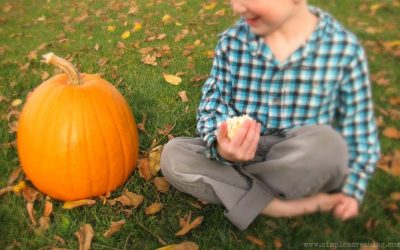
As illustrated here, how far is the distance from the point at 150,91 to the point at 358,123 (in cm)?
179

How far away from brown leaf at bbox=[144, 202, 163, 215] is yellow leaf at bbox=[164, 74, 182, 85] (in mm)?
1277

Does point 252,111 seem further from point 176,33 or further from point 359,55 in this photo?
point 176,33

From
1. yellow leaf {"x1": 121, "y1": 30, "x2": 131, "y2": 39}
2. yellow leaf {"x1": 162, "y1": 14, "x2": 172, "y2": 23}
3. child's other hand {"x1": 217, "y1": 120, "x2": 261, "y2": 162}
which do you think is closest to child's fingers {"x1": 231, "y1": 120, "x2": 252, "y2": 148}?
child's other hand {"x1": 217, "y1": 120, "x2": 261, "y2": 162}

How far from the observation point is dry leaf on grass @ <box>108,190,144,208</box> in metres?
2.02

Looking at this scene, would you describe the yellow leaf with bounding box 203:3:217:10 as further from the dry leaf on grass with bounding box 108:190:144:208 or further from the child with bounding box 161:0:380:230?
the dry leaf on grass with bounding box 108:190:144:208

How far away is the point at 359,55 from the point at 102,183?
1.27 meters

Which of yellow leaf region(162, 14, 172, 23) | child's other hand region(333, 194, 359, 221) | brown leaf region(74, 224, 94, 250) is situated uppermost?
child's other hand region(333, 194, 359, 221)

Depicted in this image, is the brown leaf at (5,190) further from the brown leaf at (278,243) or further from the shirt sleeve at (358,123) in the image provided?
the shirt sleeve at (358,123)

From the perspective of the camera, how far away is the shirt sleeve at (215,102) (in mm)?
1789

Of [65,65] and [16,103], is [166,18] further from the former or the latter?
[65,65]

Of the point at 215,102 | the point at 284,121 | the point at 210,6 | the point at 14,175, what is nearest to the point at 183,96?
the point at 215,102

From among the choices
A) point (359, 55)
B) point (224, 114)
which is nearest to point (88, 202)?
point (224, 114)

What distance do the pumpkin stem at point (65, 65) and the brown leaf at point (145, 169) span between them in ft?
1.77

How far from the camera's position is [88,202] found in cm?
203
